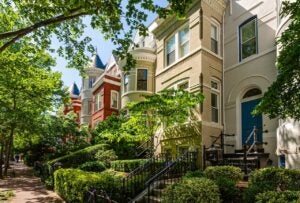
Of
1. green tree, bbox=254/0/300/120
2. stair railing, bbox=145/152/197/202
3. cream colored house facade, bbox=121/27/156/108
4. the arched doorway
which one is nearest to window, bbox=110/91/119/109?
cream colored house facade, bbox=121/27/156/108

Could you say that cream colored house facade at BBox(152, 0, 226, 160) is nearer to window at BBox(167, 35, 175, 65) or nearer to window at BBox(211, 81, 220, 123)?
window at BBox(211, 81, 220, 123)

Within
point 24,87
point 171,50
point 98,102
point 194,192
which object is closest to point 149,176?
point 194,192

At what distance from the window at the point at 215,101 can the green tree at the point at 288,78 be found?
366 inches

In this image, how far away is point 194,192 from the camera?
324 inches

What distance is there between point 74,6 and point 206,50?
10.1 m

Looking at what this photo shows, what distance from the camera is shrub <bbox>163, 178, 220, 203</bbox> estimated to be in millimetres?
8148

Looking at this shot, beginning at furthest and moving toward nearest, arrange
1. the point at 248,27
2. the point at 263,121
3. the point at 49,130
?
the point at 49,130 → the point at 248,27 → the point at 263,121

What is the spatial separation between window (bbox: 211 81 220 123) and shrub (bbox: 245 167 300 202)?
28.8ft

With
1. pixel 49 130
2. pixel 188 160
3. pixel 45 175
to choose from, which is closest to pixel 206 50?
pixel 188 160

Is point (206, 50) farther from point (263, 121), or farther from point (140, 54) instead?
point (140, 54)

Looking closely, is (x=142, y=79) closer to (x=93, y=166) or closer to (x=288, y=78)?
(x=93, y=166)

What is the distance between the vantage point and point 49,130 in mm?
28391

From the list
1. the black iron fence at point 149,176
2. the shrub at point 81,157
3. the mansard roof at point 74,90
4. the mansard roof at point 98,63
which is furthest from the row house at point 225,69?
the mansard roof at point 74,90

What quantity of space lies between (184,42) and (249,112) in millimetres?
5892
